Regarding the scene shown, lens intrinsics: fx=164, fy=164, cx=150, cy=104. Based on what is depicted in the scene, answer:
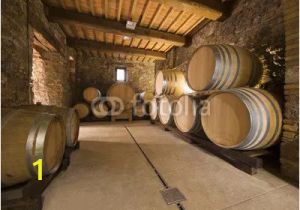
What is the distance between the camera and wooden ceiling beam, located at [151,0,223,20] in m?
3.20

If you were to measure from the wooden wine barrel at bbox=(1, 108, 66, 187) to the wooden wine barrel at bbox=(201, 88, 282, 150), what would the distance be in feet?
6.63

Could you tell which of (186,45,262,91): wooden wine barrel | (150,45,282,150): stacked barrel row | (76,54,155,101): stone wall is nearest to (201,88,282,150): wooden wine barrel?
(150,45,282,150): stacked barrel row

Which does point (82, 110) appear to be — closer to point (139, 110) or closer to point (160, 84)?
point (139, 110)

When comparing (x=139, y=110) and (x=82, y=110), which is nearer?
(x=82, y=110)

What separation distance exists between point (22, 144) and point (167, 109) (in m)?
3.16

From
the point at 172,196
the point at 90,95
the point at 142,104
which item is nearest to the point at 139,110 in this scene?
the point at 142,104

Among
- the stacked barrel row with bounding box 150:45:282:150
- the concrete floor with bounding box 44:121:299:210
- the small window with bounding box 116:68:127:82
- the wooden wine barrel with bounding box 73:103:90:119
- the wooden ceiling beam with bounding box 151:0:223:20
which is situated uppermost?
the wooden ceiling beam with bounding box 151:0:223:20

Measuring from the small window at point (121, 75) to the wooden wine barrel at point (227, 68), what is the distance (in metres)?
5.95

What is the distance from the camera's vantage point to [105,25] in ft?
14.3

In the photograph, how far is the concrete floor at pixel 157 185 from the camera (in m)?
1.34

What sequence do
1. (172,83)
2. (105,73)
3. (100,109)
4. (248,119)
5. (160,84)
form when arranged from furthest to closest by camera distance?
(105,73)
(100,109)
(160,84)
(172,83)
(248,119)

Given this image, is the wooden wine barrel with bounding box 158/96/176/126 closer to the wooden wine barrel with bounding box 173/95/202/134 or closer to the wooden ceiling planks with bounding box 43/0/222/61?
the wooden wine barrel with bounding box 173/95/202/134

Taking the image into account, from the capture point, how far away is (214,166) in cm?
212

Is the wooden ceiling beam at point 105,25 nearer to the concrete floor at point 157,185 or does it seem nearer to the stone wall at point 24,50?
the stone wall at point 24,50
